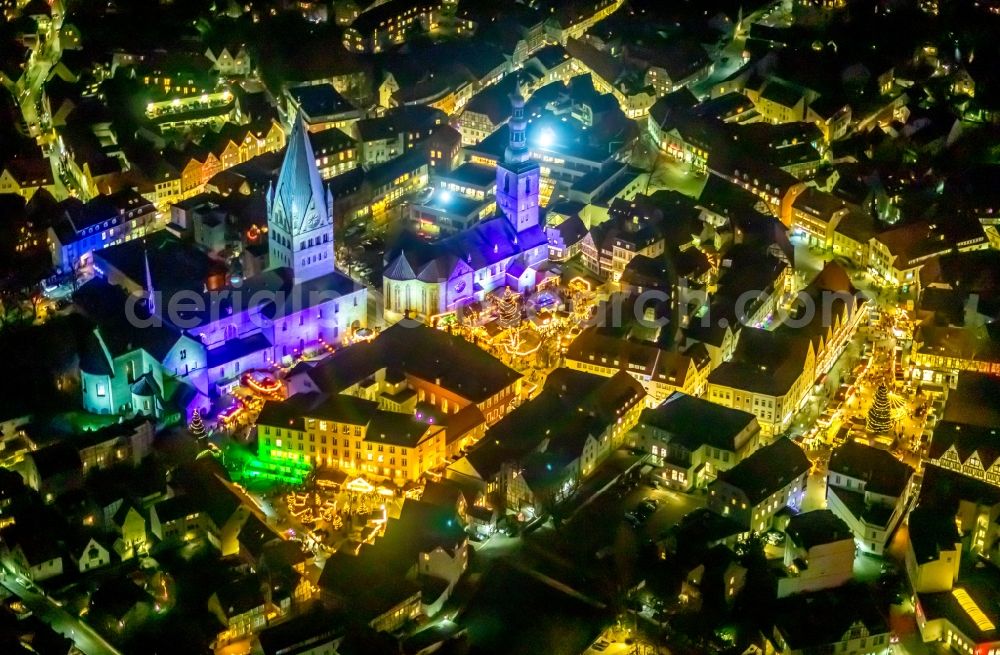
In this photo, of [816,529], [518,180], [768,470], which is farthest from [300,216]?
[816,529]

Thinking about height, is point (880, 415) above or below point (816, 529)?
below

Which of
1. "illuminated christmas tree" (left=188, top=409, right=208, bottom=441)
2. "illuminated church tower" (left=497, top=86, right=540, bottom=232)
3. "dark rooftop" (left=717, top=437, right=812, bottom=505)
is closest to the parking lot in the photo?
"dark rooftop" (left=717, top=437, right=812, bottom=505)

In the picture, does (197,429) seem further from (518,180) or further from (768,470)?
(768,470)

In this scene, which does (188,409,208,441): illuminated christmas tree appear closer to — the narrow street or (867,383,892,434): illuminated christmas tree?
the narrow street

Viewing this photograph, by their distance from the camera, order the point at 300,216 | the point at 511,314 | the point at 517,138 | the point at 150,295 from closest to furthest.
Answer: the point at 150,295, the point at 300,216, the point at 511,314, the point at 517,138

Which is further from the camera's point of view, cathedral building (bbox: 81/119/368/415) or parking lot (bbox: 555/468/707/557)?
cathedral building (bbox: 81/119/368/415)

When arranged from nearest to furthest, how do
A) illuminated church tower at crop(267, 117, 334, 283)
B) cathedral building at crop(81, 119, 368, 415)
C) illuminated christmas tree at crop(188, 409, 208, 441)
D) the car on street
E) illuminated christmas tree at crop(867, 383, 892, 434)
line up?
the car on street → illuminated christmas tree at crop(188, 409, 208, 441) → illuminated christmas tree at crop(867, 383, 892, 434) → cathedral building at crop(81, 119, 368, 415) → illuminated church tower at crop(267, 117, 334, 283)
